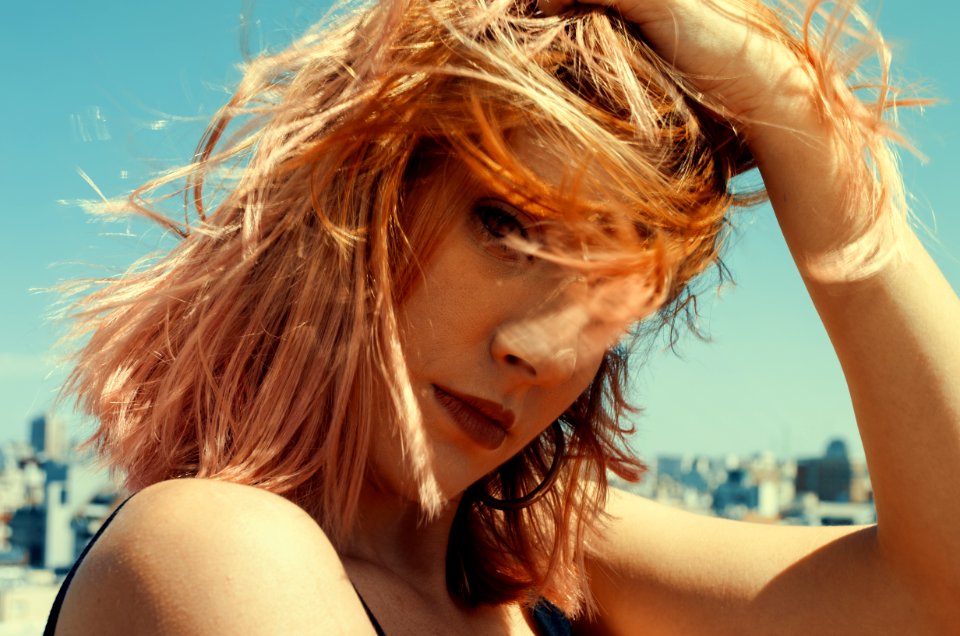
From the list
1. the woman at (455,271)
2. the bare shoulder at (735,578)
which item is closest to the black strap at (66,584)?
the woman at (455,271)

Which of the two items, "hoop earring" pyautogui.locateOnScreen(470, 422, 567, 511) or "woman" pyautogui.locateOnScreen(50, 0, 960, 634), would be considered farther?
"hoop earring" pyautogui.locateOnScreen(470, 422, 567, 511)

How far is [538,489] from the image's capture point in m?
1.68

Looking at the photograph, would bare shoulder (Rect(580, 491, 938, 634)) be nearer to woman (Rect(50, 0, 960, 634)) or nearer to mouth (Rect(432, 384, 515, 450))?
woman (Rect(50, 0, 960, 634))

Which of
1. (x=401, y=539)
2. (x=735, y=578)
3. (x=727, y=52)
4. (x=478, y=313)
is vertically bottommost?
(x=735, y=578)

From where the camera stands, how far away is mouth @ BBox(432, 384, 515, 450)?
1254mm

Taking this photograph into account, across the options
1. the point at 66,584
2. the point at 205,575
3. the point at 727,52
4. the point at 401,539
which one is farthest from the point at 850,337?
the point at 66,584

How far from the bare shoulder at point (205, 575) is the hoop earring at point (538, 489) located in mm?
645

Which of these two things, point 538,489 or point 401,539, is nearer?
point 401,539

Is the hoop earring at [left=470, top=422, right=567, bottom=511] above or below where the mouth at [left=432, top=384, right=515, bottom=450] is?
below

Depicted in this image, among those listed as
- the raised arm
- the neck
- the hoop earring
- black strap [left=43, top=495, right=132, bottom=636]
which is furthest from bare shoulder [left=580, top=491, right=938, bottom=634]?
black strap [left=43, top=495, right=132, bottom=636]

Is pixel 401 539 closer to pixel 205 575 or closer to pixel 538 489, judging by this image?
pixel 538 489

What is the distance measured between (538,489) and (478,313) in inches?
21.7

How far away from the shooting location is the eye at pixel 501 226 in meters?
1.24

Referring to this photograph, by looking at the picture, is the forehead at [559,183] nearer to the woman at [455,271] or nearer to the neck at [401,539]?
the woman at [455,271]
